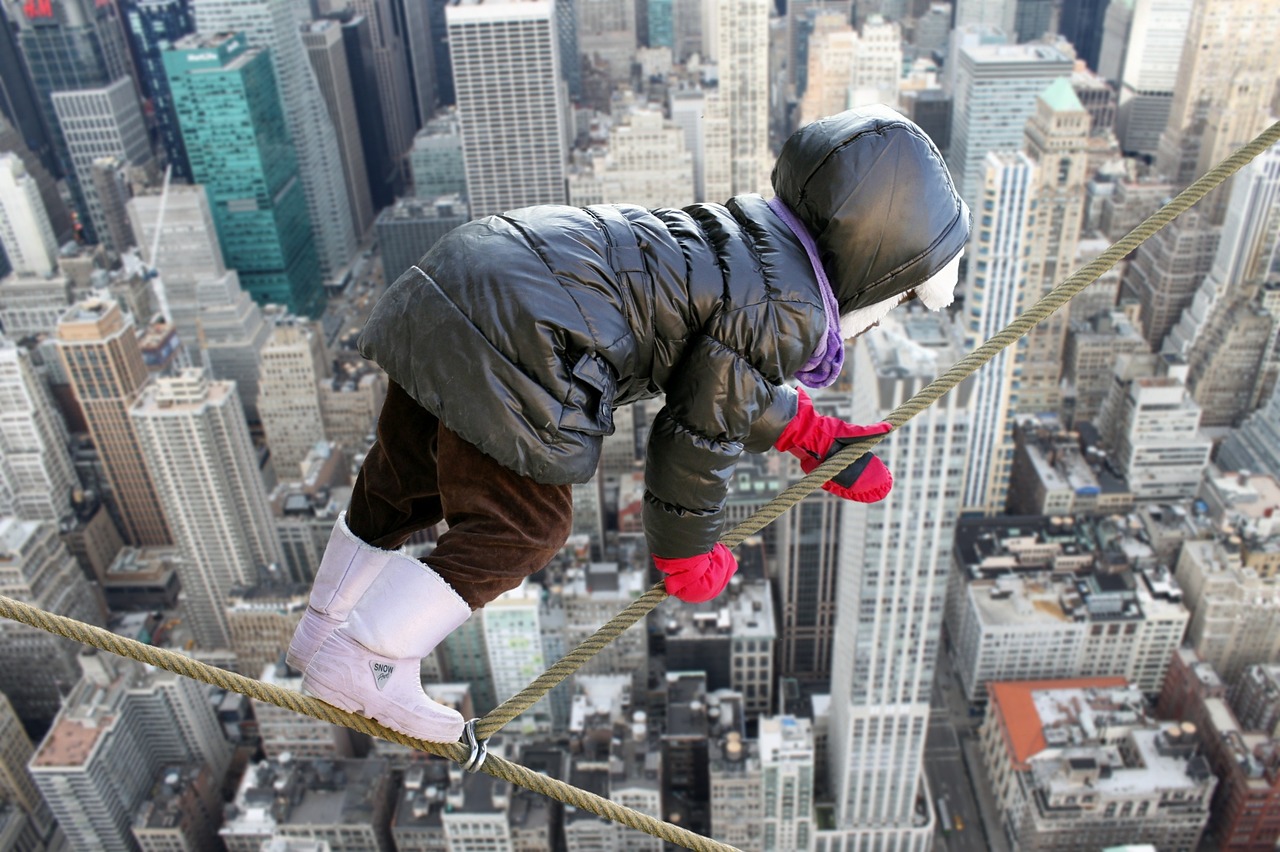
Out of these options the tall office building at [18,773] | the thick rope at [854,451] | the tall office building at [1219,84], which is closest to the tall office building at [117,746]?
the tall office building at [18,773]

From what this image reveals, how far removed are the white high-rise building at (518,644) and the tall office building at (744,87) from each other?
30518mm

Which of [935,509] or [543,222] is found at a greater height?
[543,222]

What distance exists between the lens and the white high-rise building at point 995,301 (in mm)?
33812

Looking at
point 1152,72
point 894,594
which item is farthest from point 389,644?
point 1152,72

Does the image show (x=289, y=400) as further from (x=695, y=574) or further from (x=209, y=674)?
(x=695, y=574)

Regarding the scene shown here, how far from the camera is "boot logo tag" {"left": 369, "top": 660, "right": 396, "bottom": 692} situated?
12.9 ft

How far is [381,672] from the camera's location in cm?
396

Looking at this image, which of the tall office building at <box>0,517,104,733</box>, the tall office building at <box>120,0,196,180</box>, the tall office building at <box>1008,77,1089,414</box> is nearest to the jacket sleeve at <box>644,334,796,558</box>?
the tall office building at <box>0,517,104,733</box>

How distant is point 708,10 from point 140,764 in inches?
2454

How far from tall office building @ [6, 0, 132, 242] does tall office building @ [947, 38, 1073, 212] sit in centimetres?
4719

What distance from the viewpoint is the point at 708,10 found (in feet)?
245

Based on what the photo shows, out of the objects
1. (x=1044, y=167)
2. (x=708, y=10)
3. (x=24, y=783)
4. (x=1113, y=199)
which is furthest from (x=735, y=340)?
(x=708, y=10)

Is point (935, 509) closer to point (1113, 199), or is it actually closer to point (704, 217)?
point (704, 217)

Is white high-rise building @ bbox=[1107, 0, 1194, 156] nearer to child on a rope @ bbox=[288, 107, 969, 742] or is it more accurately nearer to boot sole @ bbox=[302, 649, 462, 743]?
child on a rope @ bbox=[288, 107, 969, 742]
